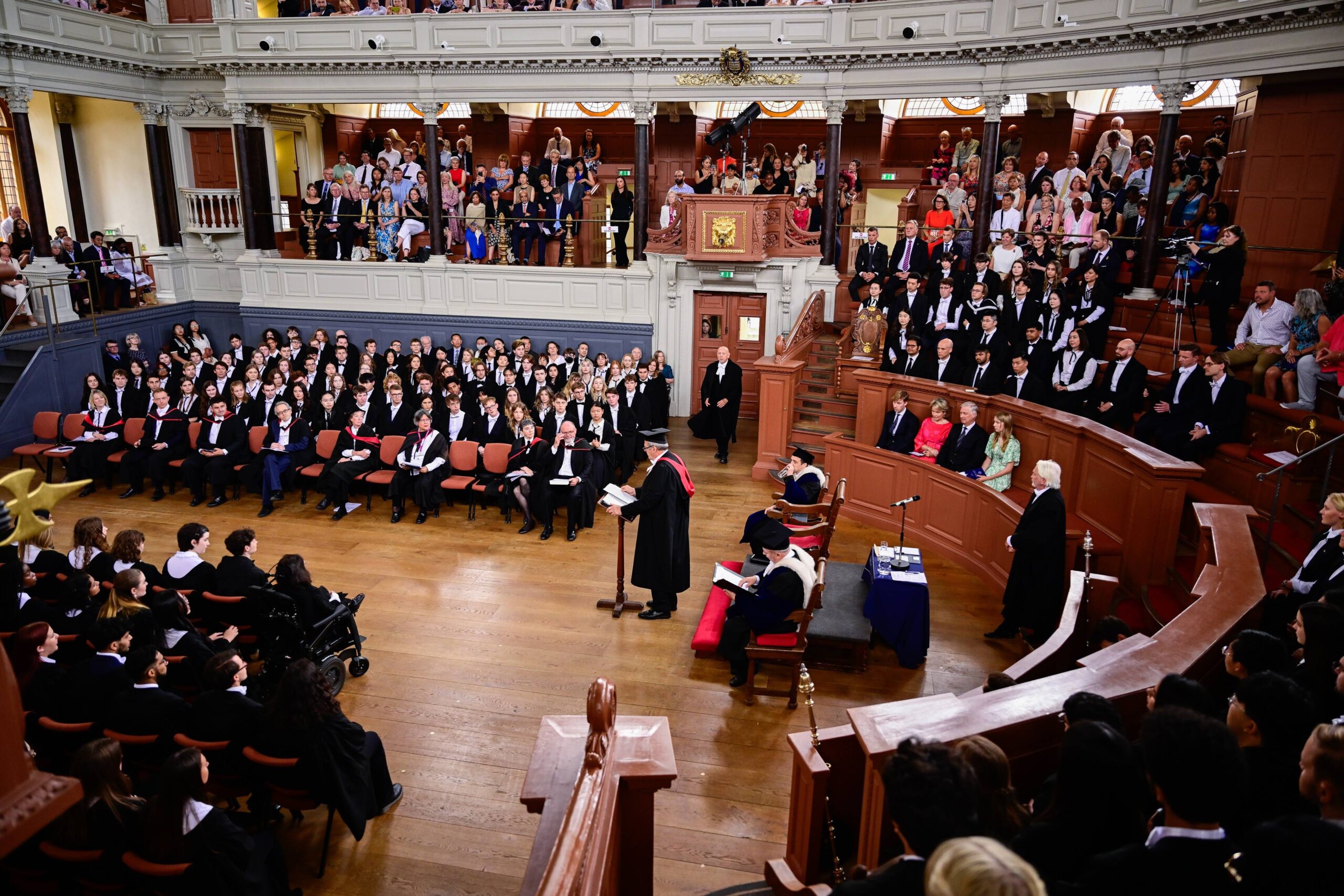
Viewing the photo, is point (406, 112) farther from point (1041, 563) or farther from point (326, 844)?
point (326, 844)

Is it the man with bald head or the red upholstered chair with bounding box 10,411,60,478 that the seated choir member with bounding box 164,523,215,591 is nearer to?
the red upholstered chair with bounding box 10,411,60,478

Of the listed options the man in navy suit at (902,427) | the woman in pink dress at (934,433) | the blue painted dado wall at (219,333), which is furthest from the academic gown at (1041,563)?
the blue painted dado wall at (219,333)

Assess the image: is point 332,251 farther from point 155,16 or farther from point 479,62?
point 155,16

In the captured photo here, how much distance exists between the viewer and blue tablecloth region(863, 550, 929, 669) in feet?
23.2

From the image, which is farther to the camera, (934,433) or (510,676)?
(934,433)

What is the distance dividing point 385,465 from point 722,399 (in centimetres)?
504

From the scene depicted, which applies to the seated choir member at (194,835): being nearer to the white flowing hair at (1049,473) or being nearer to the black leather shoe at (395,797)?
the black leather shoe at (395,797)

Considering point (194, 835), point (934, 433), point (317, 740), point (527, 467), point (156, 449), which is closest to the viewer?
point (194, 835)

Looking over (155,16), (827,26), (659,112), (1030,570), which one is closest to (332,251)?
(155,16)

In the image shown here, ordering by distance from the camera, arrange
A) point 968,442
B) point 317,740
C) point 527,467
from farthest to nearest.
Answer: point 527,467 → point 968,442 → point 317,740

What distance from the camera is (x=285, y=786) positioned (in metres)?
4.81

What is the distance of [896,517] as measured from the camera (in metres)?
10.3

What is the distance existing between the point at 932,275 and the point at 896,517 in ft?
12.4

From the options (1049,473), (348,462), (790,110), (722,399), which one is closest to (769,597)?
(1049,473)
